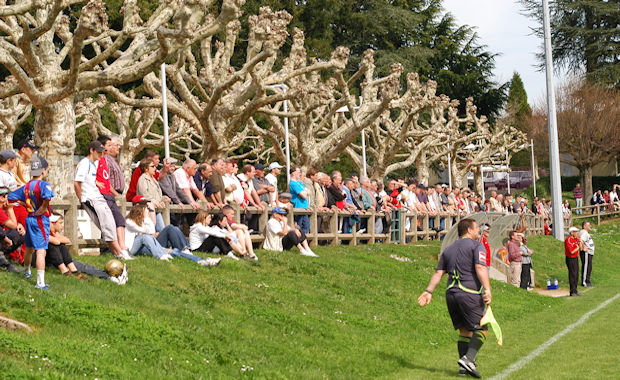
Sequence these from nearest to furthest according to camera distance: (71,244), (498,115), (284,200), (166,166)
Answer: (71,244) < (166,166) < (284,200) < (498,115)

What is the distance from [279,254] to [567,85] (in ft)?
189

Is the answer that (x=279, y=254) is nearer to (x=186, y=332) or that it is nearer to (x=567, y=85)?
(x=186, y=332)

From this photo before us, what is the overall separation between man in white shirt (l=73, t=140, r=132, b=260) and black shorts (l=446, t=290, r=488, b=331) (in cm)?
541

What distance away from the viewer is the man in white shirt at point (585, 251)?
28.2 meters

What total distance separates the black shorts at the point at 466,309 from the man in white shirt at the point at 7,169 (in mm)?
6203

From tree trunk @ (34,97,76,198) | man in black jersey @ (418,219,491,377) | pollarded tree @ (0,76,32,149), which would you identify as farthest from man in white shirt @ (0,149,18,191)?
pollarded tree @ (0,76,32,149)

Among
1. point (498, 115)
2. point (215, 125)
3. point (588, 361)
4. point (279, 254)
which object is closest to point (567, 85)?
point (498, 115)

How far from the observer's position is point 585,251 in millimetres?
28344

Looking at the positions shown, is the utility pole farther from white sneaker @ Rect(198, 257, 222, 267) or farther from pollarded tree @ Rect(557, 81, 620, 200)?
pollarded tree @ Rect(557, 81, 620, 200)

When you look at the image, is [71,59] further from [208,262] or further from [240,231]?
[208,262]

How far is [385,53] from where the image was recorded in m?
59.2

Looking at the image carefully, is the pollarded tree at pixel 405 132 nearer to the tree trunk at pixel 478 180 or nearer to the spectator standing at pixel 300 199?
the tree trunk at pixel 478 180

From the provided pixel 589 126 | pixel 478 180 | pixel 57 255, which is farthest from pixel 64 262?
pixel 589 126

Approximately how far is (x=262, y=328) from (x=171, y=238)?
4.01m
